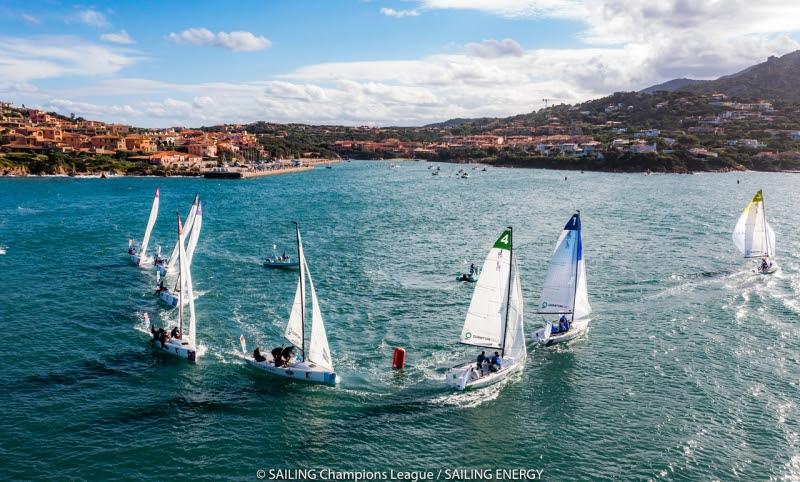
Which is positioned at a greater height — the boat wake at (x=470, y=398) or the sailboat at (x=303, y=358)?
the sailboat at (x=303, y=358)

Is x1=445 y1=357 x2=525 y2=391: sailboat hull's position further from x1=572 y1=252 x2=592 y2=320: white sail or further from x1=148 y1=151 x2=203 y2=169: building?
x1=148 y1=151 x2=203 y2=169: building

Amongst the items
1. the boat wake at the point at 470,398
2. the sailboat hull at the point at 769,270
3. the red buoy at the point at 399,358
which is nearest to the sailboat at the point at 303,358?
the red buoy at the point at 399,358

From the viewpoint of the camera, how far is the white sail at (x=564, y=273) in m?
35.2

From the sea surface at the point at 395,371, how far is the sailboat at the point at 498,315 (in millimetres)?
1117

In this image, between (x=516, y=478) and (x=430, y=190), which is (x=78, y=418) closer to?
(x=516, y=478)

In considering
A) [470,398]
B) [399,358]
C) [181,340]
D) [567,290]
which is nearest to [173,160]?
[181,340]

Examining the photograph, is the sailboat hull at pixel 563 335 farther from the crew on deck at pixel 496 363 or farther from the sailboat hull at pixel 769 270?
the sailboat hull at pixel 769 270

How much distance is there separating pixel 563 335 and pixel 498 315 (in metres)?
6.57

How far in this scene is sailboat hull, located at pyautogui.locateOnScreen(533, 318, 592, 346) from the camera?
34188 mm

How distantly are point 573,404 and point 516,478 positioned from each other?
6.70 metres

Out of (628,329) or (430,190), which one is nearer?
(628,329)

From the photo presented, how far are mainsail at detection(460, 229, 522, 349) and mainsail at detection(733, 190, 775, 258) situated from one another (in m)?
34.2

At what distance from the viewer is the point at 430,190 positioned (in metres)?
135

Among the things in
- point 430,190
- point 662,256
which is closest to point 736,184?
point 430,190
